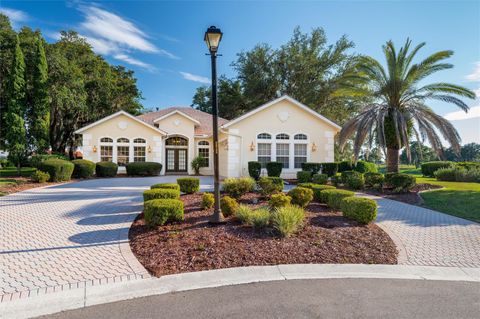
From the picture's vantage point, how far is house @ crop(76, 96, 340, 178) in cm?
1873

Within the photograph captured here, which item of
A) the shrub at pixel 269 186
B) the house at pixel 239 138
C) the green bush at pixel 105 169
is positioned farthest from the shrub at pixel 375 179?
the green bush at pixel 105 169

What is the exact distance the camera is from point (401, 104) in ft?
50.0

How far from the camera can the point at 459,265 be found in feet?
15.9

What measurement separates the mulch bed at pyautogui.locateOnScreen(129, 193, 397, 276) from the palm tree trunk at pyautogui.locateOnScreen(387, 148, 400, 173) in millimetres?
9663

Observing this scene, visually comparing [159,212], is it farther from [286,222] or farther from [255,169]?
[255,169]

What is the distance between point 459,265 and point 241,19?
13187 mm

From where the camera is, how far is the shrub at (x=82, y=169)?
58.3 feet

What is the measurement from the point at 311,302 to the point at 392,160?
45.9 ft

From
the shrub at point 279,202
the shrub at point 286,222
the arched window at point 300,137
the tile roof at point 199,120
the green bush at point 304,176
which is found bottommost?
the shrub at point 286,222

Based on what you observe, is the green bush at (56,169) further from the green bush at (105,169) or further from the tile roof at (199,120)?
the tile roof at (199,120)

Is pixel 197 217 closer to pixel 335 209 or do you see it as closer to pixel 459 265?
pixel 335 209

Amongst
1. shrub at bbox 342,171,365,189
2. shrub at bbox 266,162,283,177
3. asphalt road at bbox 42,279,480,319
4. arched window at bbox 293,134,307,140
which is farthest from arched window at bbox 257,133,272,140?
asphalt road at bbox 42,279,480,319

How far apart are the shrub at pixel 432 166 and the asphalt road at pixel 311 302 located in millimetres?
21862

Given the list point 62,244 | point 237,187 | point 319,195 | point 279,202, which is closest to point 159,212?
point 62,244
